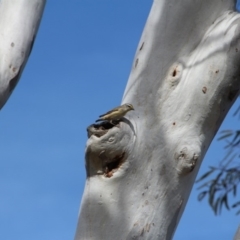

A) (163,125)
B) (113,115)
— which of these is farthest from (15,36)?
(163,125)

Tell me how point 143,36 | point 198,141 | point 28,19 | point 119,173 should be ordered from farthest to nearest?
point 143,36 < point 198,141 < point 119,173 < point 28,19

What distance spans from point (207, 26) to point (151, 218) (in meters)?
0.49

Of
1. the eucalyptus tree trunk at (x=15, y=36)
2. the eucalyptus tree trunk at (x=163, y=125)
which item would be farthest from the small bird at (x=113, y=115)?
the eucalyptus tree trunk at (x=15, y=36)

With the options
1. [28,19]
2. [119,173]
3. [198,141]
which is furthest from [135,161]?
[28,19]

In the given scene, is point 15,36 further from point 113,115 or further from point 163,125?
point 163,125

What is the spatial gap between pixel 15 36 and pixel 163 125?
46 cm

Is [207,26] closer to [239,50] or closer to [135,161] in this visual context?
[239,50]

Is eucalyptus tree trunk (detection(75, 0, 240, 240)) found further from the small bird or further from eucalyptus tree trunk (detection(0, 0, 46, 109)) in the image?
eucalyptus tree trunk (detection(0, 0, 46, 109))

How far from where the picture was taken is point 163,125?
1.64 metres

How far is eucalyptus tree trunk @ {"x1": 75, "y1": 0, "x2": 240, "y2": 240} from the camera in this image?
154 centimetres

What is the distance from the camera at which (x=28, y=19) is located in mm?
1341

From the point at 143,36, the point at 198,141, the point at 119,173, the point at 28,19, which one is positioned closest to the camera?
the point at 28,19

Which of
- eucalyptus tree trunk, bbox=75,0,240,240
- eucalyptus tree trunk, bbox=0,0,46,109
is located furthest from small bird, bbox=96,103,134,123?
eucalyptus tree trunk, bbox=0,0,46,109

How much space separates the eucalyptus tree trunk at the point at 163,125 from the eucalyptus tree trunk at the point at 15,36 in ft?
0.94
